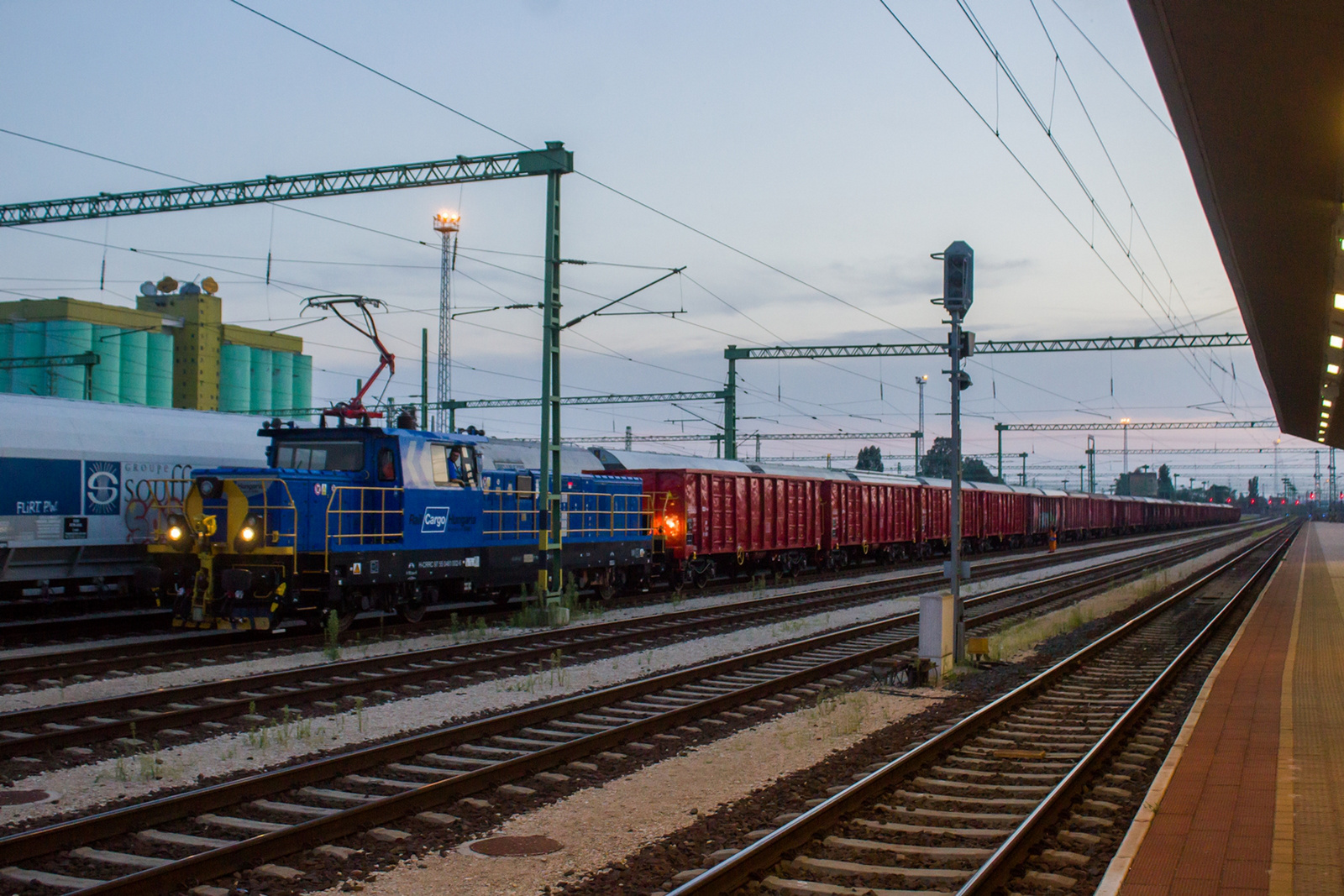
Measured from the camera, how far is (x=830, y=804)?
747cm

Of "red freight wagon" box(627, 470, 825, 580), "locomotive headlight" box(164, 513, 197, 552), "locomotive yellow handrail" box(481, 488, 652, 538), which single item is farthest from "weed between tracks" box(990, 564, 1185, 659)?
"locomotive headlight" box(164, 513, 197, 552)

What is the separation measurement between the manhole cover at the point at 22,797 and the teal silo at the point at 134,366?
8329cm

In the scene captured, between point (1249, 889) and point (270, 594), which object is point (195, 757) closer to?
point (270, 594)

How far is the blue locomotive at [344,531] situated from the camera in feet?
52.1

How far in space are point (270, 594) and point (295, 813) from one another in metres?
8.82

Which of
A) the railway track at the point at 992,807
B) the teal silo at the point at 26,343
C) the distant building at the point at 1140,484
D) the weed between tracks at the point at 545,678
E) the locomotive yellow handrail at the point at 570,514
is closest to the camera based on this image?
the railway track at the point at 992,807

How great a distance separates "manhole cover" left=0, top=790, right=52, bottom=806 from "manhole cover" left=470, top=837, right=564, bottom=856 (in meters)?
3.44

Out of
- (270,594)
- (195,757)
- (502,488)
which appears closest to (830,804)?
(195,757)

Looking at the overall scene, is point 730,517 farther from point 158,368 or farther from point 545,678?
point 158,368

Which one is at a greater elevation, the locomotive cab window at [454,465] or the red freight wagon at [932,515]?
the locomotive cab window at [454,465]

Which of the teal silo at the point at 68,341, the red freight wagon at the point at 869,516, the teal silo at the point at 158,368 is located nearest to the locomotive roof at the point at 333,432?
the red freight wagon at the point at 869,516

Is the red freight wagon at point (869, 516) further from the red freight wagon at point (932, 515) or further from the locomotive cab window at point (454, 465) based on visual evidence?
the locomotive cab window at point (454, 465)

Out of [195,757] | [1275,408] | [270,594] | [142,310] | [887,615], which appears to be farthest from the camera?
[142,310]

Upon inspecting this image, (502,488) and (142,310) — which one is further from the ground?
(142,310)
